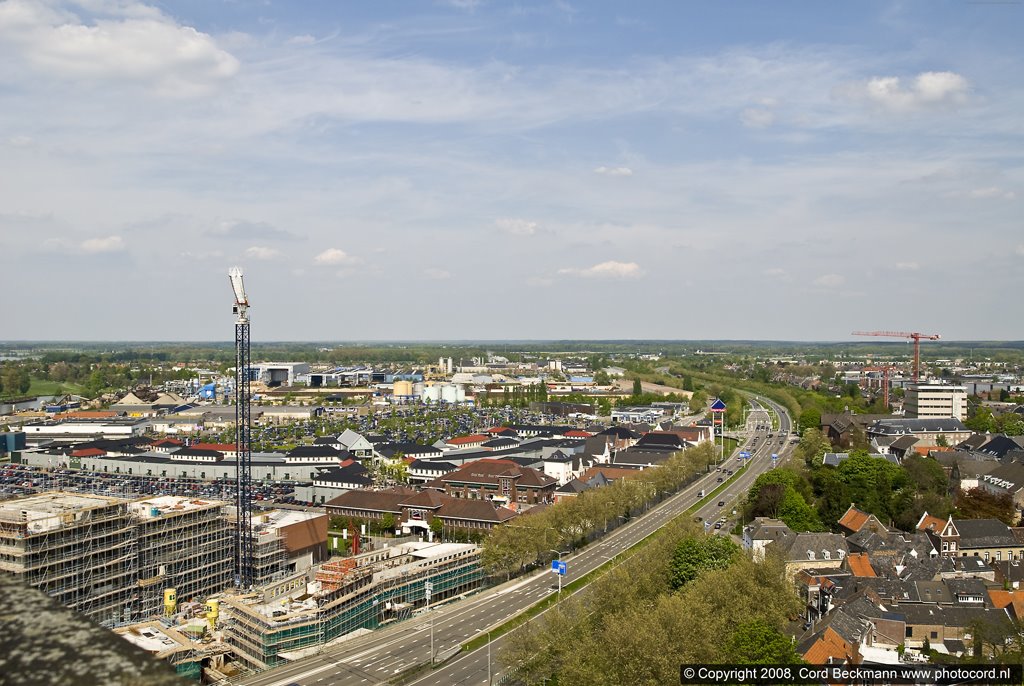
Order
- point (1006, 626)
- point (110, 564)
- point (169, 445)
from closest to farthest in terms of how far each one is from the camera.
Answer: point (1006, 626)
point (110, 564)
point (169, 445)

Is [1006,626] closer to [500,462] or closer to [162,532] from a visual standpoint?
[162,532]

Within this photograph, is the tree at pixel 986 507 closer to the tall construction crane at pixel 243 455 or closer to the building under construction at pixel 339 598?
the building under construction at pixel 339 598

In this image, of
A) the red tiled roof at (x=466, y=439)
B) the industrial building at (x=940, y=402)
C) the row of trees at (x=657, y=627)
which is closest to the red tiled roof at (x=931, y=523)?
the row of trees at (x=657, y=627)

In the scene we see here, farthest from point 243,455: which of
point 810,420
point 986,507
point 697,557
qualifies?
point 810,420

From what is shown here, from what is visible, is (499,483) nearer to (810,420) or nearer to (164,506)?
(164,506)

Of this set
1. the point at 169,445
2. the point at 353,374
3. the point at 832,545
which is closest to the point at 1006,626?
the point at 832,545

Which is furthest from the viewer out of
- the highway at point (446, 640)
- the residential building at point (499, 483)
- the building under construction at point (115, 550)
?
the residential building at point (499, 483)
